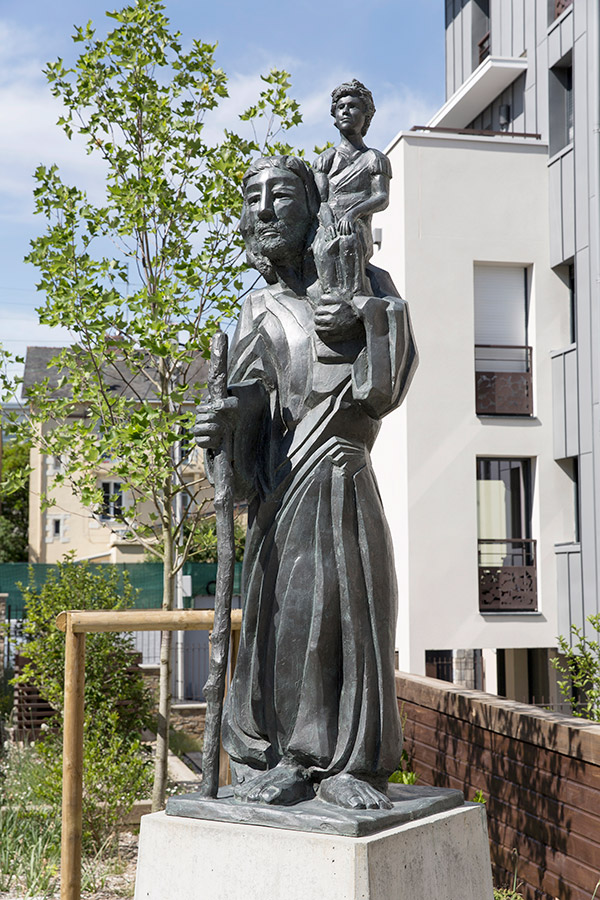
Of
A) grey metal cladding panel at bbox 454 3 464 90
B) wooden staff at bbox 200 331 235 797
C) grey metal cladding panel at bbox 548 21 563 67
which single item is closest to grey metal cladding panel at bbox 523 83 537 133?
grey metal cladding panel at bbox 548 21 563 67

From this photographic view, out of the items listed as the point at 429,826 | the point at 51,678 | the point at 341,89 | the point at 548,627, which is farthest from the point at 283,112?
the point at 548,627

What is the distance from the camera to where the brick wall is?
17.5 feet

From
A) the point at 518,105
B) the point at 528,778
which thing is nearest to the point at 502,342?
the point at 518,105

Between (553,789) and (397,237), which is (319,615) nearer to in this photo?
(553,789)

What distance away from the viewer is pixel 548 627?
14602mm

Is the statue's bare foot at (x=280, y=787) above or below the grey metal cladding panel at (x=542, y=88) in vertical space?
below

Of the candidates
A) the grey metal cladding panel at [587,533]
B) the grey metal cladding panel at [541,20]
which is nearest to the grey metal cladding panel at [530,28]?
the grey metal cladding panel at [541,20]

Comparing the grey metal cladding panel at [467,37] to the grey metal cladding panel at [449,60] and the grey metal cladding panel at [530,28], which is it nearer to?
the grey metal cladding panel at [449,60]

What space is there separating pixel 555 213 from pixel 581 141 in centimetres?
111

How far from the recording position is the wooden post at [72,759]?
5531 mm

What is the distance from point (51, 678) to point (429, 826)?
6.53m

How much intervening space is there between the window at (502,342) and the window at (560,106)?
1941mm

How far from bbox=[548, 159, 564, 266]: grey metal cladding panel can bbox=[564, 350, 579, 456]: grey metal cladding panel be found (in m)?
1.47

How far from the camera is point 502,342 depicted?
49.5 ft
